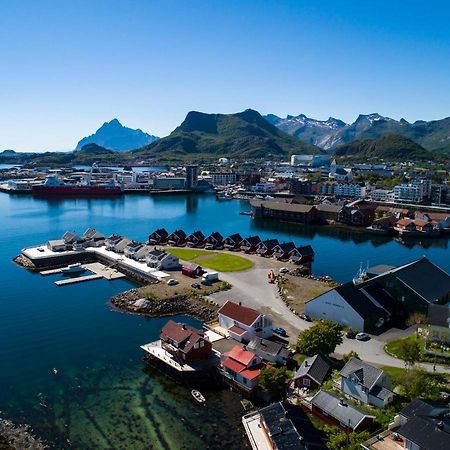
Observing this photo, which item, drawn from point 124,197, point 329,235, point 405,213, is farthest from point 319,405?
point 124,197

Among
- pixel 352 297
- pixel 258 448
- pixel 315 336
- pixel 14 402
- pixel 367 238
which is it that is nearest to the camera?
pixel 258 448

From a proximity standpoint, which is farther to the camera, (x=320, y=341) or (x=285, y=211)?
(x=285, y=211)

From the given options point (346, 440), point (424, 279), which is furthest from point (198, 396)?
point (424, 279)

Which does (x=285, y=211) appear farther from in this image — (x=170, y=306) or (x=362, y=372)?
(x=362, y=372)

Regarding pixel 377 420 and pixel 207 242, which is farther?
pixel 207 242

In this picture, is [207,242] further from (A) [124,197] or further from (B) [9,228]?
(A) [124,197]

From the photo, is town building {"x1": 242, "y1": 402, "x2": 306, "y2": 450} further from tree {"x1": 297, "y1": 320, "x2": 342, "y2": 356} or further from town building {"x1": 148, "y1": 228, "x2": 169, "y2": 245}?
town building {"x1": 148, "y1": 228, "x2": 169, "y2": 245}

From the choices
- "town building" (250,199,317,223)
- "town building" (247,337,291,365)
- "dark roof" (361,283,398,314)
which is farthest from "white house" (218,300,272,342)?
"town building" (250,199,317,223)
